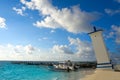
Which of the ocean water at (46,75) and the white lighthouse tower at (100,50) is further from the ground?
the white lighthouse tower at (100,50)

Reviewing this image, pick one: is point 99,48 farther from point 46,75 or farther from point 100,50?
point 46,75

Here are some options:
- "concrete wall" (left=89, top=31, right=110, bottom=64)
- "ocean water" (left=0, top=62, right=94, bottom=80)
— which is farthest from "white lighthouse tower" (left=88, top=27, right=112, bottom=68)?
"ocean water" (left=0, top=62, right=94, bottom=80)

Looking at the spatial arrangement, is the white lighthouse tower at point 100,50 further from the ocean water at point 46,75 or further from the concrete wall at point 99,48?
the ocean water at point 46,75

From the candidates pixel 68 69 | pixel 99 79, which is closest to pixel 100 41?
pixel 99 79

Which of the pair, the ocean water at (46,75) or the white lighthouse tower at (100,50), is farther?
the ocean water at (46,75)

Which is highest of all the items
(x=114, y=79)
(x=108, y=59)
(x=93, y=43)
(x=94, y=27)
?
(x=94, y=27)

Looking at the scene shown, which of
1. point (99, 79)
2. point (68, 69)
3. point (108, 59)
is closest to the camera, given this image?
point (99, 79)

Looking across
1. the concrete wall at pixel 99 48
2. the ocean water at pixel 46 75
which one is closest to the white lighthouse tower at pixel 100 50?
the concrete wall at pixel 99 48

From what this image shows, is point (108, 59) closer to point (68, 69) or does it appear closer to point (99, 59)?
point (99, 59)

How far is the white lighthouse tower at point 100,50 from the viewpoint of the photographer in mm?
26016

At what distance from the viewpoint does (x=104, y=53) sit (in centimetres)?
2616

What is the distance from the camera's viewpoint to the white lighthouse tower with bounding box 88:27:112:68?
26.0 meters

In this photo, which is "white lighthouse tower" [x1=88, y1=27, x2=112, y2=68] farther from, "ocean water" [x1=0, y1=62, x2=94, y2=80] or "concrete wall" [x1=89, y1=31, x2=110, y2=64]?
"ocean water" [x1=0, y1=62, x2=94, y2=80]

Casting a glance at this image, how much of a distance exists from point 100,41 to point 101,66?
3.01 metres
